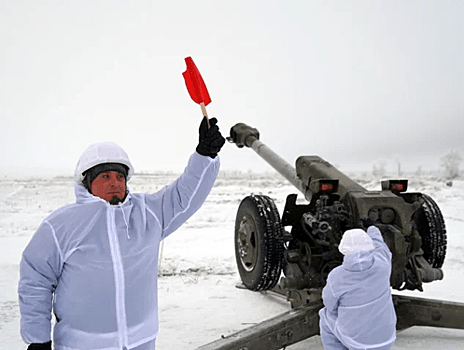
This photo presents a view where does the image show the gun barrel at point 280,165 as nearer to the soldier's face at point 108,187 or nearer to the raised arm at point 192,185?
the raised arm at point 192,185

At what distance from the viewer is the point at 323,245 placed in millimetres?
4355

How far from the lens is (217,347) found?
137 inches

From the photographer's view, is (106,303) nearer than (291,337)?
Yes

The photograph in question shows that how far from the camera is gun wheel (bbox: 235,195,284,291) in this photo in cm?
439

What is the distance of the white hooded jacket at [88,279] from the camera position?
2062 mm

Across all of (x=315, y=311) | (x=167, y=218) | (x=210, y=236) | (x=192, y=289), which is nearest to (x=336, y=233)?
(x=315, y=311)

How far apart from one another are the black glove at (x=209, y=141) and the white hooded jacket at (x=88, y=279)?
0.48m

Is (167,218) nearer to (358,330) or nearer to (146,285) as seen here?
(146,285)

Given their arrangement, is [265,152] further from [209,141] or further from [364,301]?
[209,141]

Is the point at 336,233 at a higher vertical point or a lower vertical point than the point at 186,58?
lower

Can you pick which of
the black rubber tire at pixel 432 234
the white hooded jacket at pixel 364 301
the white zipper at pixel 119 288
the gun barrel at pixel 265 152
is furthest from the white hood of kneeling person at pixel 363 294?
the gun barrel at pixel 265 152

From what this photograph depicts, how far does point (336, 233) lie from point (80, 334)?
2599 millimetres

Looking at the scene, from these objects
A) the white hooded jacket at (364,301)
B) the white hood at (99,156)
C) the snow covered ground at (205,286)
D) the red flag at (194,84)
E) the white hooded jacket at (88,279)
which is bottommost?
the snow covered ground at (205,286)

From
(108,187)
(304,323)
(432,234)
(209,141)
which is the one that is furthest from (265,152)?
(108,187)
